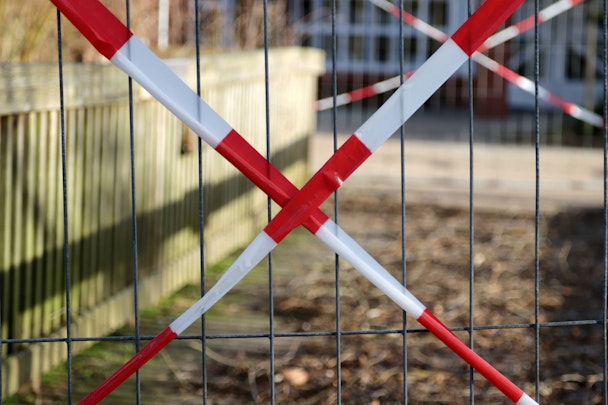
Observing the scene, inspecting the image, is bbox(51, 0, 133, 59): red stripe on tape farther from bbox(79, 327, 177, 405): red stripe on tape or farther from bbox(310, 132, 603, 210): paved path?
bbox(310, 132, 603, 210): paved path

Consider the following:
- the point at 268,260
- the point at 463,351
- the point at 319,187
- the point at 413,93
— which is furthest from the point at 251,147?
the point at 463,351

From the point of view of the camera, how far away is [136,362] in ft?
10.3

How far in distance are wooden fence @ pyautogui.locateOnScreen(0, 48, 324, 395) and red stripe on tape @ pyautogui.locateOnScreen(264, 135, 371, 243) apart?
2.86ft

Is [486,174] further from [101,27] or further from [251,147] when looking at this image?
[101,27]

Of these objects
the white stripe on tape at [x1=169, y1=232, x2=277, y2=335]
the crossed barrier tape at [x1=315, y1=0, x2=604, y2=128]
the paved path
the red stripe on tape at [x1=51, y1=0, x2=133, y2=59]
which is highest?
the crossed barrier tape at [x1=315, y1=0, x2=604, y2=128]

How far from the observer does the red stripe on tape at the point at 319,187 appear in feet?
10.1

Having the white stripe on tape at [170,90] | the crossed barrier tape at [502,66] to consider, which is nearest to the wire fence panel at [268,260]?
the white stripe on tape at [170,90]

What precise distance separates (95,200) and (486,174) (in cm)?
722

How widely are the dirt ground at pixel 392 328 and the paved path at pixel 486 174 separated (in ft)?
3.55

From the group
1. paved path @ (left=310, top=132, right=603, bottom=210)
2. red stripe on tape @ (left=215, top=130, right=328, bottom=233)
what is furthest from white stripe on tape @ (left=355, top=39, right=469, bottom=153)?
paved path @ (left=310, top=132, right=603, bottom=210)

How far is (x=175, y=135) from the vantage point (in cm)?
701

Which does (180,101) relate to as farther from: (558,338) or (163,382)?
(558,338)

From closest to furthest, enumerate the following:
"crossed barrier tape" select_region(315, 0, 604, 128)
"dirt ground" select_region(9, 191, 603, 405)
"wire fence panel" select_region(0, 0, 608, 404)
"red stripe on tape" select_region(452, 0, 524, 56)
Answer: "red stripe on tape" select_region(452, 0, 524, 56) < "wire fence panel" select_region(0, 0, 608, 404) < "dirt ground" select_region(9, 191, 603, 405) < "crossed barrier tape" select_region(315, 0, 604, 128)

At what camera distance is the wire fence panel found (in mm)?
3180
